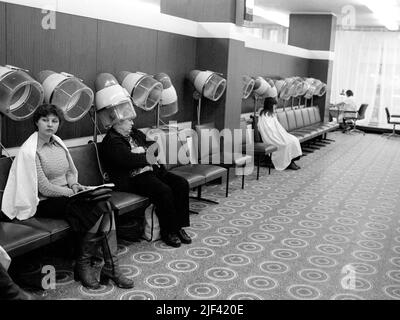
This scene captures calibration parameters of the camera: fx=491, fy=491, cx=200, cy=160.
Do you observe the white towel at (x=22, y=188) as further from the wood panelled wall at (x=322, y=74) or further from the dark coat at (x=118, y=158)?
the wood panelled wall at (x=322, y=74)

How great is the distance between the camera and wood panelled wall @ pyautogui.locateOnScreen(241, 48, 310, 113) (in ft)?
24.5

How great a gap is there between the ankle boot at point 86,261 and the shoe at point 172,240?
0.82m

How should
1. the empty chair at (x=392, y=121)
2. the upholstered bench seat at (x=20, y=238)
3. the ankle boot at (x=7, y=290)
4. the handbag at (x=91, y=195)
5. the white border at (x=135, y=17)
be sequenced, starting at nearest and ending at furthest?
the ankle boot at (x=7, y=290)
the upholstered bench seat at (x=20, y=238)
the handbag at (x=91, y=195)
the white border at (x=135, y=17)
the empty chair at (x=392, y=121)

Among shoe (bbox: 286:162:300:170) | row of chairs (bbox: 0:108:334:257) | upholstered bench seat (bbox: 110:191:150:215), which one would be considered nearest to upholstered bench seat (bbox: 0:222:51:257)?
row of chairs (bbox: 0:108:334:257)

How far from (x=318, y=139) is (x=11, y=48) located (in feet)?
25.6

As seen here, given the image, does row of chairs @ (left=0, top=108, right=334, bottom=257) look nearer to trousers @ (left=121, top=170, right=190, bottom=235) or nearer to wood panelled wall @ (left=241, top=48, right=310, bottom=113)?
trousers @ (left=121, top=170, right=190, bottom=235)

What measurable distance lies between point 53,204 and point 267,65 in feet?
18.8

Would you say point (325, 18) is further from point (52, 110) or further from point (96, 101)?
point (52, 110)

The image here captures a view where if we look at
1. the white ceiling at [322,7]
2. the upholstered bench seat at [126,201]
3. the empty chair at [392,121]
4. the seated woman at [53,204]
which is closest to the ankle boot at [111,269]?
the seated woman at [53,204]

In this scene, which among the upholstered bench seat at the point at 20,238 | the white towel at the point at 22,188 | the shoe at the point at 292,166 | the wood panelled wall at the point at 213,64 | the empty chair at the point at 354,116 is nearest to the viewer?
the upholstered bench seat at the point at 20,238

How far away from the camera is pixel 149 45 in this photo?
Result: 16.1 ft

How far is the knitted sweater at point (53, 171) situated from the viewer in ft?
10.4

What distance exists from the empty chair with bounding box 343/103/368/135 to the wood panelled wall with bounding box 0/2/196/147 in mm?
7423
